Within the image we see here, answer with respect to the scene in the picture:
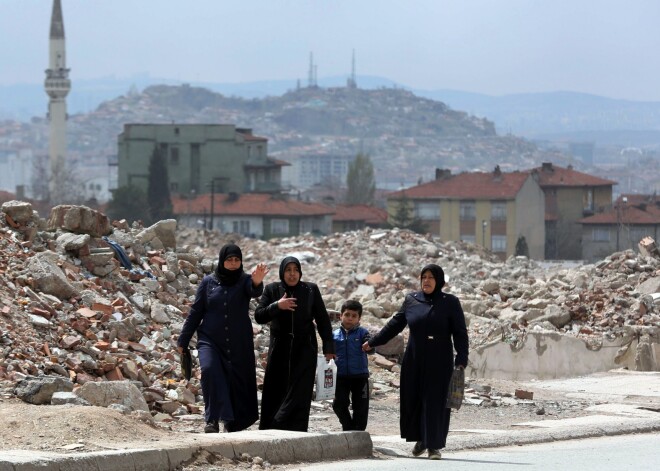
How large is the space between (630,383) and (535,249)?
82.8 meters

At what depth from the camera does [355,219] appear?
109 metres

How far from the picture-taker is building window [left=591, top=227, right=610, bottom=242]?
97875 millimetres

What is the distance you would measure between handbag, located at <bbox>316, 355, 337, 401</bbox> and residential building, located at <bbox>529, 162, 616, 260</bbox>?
90872 millimetres

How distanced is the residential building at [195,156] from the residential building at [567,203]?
20.4 meters

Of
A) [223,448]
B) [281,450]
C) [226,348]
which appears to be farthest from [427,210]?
[223,448]

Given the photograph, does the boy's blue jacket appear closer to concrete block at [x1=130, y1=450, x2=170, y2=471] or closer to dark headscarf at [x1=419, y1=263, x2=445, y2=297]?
dark headscarf at [x1=419, y1=263, x2=445, y2=297]

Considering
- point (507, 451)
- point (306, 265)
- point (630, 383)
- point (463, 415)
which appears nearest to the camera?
point (507, 451)

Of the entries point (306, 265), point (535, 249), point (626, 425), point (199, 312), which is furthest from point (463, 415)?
point (535, 249)

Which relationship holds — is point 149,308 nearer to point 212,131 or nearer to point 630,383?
point 630,383

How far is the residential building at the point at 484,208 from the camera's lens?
10006 cm

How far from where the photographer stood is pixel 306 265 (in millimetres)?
34750

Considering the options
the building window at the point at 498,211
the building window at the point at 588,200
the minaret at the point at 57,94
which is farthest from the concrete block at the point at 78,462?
the minaret at the point at 57,94

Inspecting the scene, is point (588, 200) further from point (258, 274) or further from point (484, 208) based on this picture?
point (258, 274)

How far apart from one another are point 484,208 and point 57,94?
6148cm
